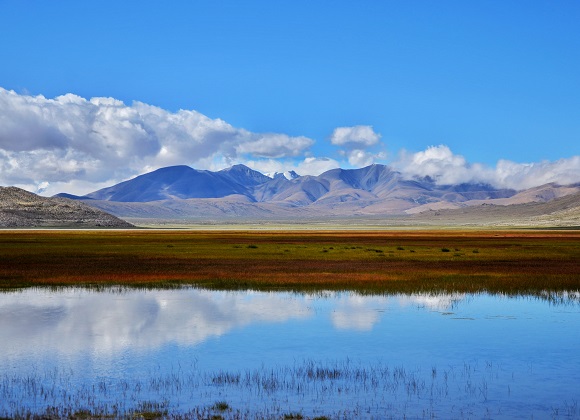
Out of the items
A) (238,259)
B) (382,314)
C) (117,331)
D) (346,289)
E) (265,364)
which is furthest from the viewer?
(238,259)

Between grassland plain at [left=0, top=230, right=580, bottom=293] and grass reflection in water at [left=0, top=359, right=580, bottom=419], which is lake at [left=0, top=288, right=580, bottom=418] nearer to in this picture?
grass reflection in water at [left=0, top=359, right=580, bottom=419]

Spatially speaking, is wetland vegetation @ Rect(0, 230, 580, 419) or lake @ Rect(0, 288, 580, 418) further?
wetland vegetation @ Rect(0, 230, 580, 419)

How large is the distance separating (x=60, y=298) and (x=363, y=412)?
2361 cm

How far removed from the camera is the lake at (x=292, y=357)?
16.7 meters

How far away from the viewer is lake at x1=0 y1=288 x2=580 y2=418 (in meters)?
16.7

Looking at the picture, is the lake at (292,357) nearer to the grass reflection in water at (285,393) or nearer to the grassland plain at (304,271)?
the grass reflection in water at (285,393)

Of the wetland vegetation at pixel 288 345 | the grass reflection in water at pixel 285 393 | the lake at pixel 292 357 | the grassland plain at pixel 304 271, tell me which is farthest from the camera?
the grassland plain at pixel 304 271

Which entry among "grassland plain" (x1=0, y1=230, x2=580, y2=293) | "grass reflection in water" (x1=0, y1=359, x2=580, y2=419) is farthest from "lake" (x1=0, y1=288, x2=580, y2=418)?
"grassland plain" (x1=0, y1=230, x2=580, y2=293)

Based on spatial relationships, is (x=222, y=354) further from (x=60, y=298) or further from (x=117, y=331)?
(x=60, y=298)

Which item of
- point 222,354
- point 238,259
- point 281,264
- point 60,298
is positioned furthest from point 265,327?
point 238,259

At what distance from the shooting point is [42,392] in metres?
17.6

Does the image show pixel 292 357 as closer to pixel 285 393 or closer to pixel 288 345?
pixel 288 345

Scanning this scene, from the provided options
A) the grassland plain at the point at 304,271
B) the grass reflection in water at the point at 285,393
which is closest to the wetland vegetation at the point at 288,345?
the grass reflection in water at the point at 285,393

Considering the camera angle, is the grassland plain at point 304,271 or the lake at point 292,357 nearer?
the lake at point 292,357
